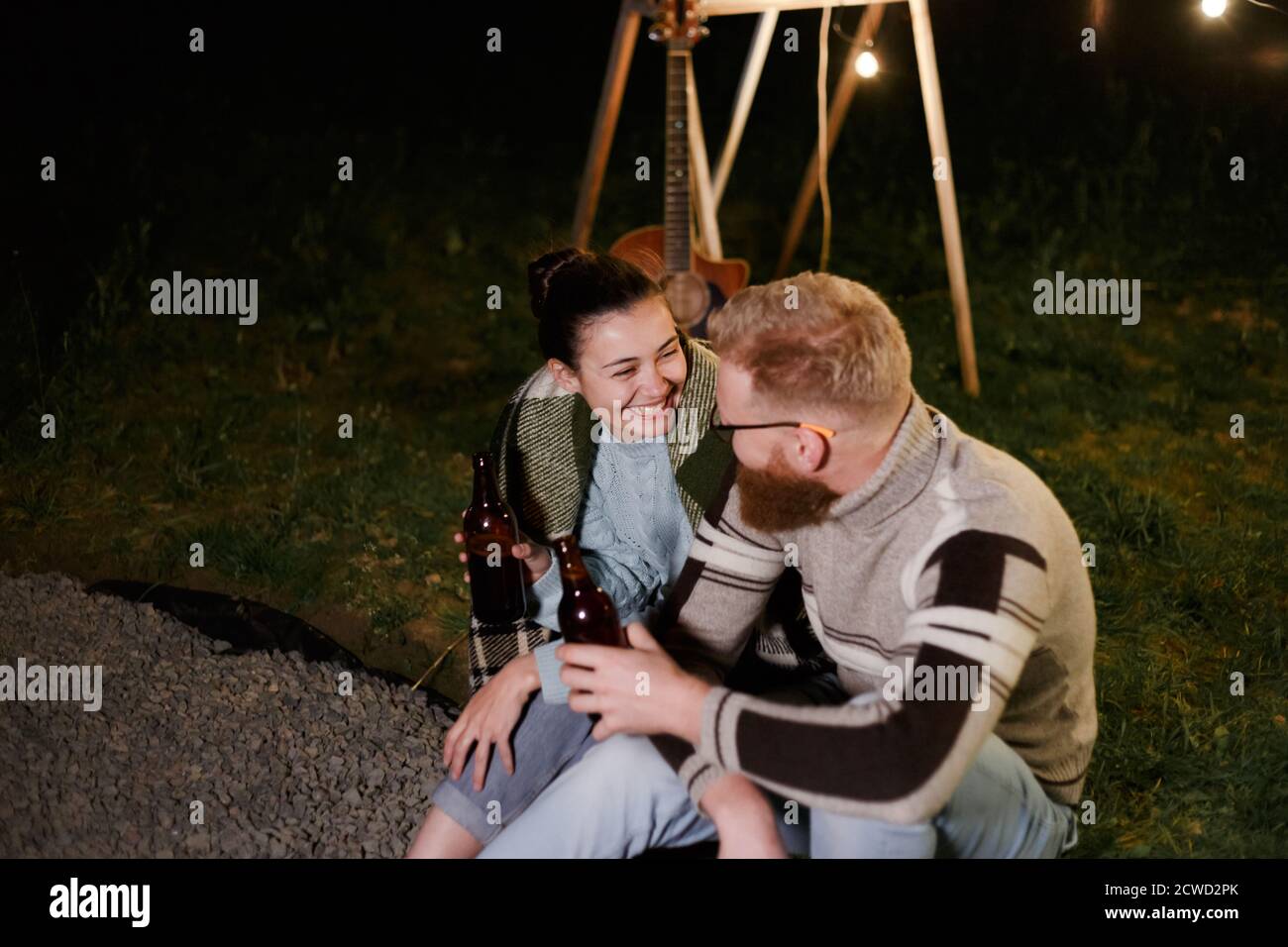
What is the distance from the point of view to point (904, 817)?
218cm

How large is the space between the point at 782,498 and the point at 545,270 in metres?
1.25

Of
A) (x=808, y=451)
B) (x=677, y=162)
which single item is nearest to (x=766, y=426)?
(x=808, y=451)

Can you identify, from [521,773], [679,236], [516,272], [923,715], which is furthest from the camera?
[516,272]

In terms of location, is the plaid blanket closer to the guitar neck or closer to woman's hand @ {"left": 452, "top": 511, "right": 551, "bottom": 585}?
woman's hand @ {"left": 452, "top": 511, "right": 551, "bottom": 585}

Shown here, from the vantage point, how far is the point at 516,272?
7242mm

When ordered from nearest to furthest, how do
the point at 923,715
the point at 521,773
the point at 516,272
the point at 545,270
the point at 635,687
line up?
the point at 923,715
the point at 635,687
the point at 521,773
the point at 545,270
the point at 516,272

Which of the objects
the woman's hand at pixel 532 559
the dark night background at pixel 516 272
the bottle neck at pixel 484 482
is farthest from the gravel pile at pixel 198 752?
the bottle neck at pixel 484 482

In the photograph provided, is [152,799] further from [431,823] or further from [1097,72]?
[1097,72]

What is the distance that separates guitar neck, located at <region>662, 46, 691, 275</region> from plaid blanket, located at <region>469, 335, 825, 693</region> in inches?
63.7

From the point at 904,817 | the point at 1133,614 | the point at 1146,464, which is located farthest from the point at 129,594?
the point at 1146,464

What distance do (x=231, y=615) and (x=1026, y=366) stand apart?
3942mm

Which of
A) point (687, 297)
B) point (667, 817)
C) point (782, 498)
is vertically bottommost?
A: point (667, 817)

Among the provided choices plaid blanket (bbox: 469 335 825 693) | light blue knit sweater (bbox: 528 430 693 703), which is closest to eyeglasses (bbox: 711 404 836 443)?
plaid blanket (bbox: 469 335 825 693)

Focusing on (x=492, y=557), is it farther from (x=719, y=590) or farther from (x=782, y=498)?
(x=782, y=498)
